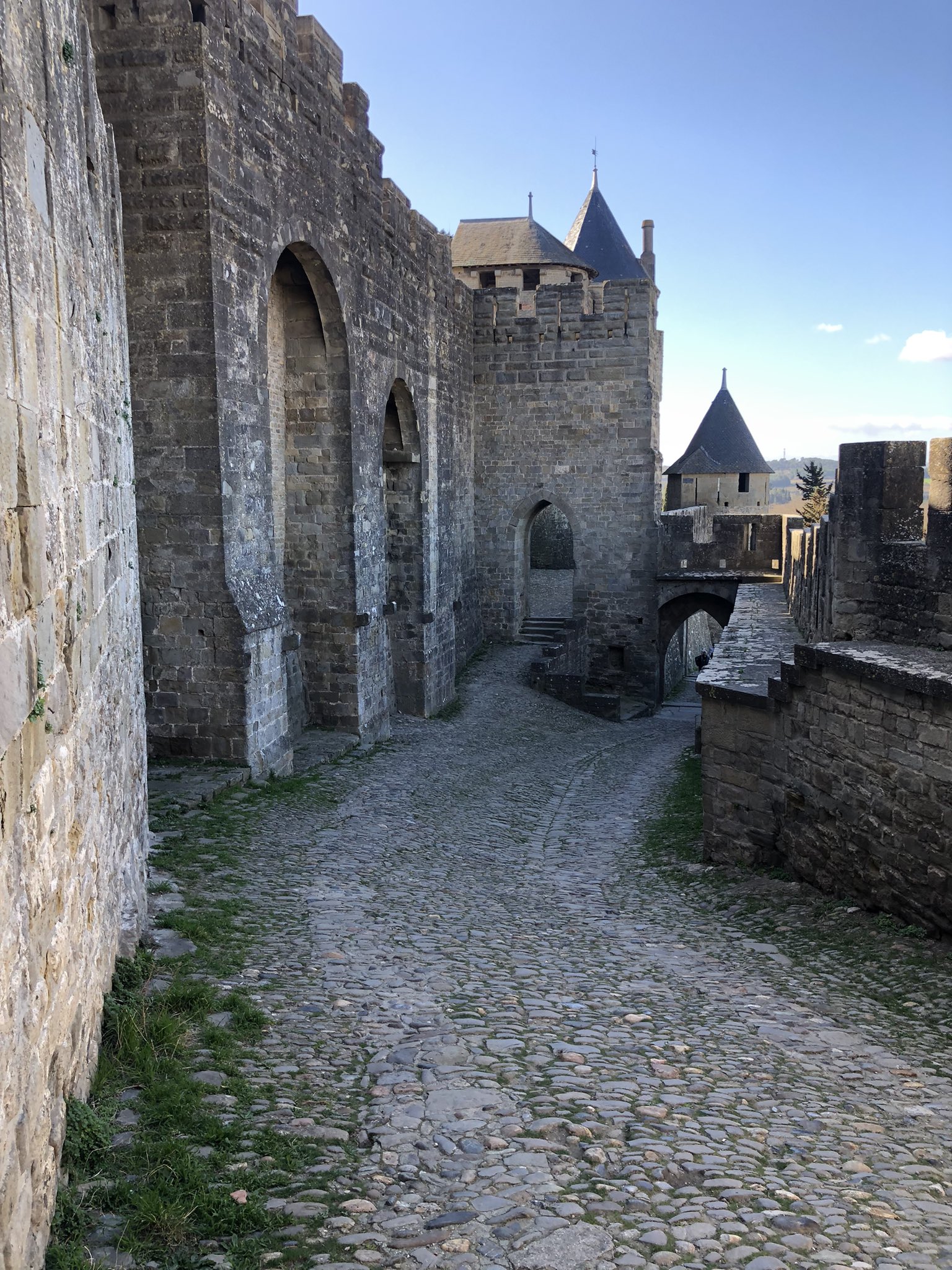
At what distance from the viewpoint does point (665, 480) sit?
3619 cm

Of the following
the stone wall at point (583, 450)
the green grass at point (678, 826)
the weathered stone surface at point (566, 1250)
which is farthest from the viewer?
the stone wall at point (583, 450)

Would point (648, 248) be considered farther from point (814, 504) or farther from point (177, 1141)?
point (177, 1141)

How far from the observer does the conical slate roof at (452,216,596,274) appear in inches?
890

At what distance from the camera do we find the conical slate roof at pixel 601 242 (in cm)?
3156

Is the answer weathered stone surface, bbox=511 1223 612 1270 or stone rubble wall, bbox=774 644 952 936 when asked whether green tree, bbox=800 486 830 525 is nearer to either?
stone rubble wall, bbox=774 644 952 936

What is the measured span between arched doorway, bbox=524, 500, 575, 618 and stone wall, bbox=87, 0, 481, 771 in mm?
8568

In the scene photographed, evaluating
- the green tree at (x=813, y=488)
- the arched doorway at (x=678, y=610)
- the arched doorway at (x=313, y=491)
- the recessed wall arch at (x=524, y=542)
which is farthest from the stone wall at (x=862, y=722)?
the green tree at (x=813, y=488)

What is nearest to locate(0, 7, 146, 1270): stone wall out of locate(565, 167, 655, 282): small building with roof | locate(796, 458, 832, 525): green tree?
locate(565, 167, 655, 282): small building with roof

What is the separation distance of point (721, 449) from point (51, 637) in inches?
1284

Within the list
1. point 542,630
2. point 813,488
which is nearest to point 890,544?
point 542,630

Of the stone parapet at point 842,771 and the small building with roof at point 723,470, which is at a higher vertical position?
the small building with roof at point 723,470

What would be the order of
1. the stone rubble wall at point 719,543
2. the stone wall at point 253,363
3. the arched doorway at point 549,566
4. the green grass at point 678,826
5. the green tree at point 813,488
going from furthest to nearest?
the green tree at point 813,488
the arched doorway at point 549,566
the stone rubble wall at point 719,543
the green grass at point 678,826
the stone wall at point 253,363

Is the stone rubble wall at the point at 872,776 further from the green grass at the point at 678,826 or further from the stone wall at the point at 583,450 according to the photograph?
the stone wall at the point at 583,450

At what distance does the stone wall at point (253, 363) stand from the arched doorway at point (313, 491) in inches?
0.9
